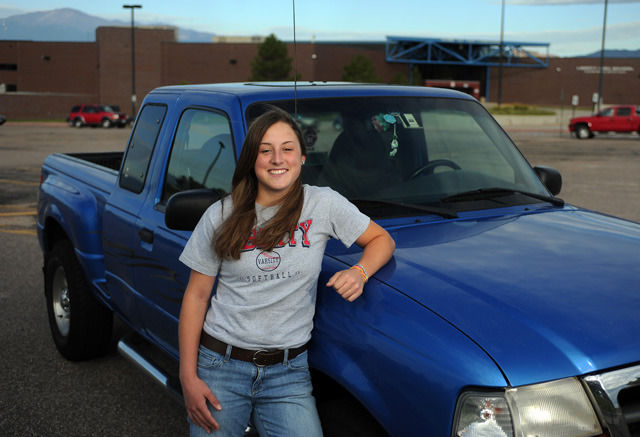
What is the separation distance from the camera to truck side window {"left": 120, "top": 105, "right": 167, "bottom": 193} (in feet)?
13.3

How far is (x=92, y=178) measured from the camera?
15.7 ft

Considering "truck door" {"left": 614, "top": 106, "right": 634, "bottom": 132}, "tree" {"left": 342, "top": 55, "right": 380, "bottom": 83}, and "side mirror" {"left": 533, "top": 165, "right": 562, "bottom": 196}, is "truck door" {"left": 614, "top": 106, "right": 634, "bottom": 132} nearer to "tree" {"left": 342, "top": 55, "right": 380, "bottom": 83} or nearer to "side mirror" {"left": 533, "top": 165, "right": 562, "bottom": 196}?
"side mirror" {"left": 533, "top": 165, "right": 562, "bottom": 196}

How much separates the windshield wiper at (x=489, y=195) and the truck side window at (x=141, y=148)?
68.7 inches

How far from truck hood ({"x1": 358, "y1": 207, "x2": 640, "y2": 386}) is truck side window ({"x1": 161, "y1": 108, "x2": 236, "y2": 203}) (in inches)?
38.8

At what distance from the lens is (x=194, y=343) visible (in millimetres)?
2502

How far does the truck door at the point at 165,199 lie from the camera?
3.36m

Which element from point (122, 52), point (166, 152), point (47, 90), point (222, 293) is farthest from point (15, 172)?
point (47, 90)

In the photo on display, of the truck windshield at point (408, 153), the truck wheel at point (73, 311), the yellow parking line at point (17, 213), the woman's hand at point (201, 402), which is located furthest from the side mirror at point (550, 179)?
the yellow parking line at point (17, 213)

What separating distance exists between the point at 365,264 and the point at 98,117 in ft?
157

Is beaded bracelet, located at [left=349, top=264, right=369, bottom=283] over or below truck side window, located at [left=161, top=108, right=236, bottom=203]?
below

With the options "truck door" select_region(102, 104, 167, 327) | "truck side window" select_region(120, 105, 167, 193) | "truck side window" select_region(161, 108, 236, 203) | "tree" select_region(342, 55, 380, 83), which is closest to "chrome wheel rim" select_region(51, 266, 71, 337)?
"truck door" select_region(102, 104, 167, 327)

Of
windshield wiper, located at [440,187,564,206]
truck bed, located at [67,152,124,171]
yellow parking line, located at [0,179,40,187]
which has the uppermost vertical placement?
windshield wiper, located at [440,187,564,206]

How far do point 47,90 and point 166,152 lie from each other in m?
77.1

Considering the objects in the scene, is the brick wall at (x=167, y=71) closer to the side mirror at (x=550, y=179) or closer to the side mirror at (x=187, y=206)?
the side mirror at (x=550, y=179)
